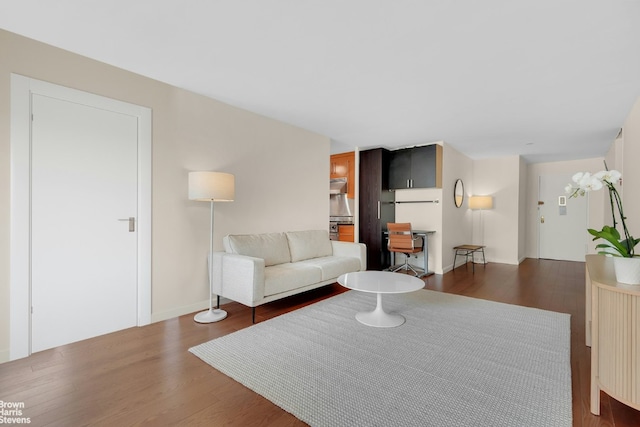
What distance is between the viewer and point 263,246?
3506mm

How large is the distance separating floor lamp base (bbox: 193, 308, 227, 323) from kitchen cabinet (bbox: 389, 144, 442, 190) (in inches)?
156

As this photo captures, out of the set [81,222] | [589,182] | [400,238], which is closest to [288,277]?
[81,222]

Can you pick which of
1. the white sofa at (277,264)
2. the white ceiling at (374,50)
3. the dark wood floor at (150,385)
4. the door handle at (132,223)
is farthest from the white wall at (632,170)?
the door handle at (132,223)

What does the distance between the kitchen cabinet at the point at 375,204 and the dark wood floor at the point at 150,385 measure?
3035 millimetres

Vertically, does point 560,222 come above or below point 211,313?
above

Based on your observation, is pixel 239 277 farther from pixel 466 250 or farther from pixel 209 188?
pixel 466 250

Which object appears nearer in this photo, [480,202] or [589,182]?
[589,182]

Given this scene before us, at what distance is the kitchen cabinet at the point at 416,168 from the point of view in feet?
16.9

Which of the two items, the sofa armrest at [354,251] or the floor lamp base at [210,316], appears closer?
the floor lamp base at [210,316]

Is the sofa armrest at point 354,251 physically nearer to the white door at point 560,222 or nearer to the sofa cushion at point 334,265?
the sofa cushion at point 334,265

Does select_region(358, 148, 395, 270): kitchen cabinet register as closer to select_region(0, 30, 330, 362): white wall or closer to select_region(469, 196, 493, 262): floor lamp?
select_region(0, 30, 330, 362): white wall

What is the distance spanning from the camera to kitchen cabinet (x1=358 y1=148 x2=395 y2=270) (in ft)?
18.2

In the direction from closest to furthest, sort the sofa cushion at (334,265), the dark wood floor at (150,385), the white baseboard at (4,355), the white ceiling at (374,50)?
1. the dark wood floor at (150,385)
2. the white ceiling at (374,50)
3. the white baseboard at (4,355)
4. the sofa cushion at (334,265)

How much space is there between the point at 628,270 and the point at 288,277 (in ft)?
8.30
